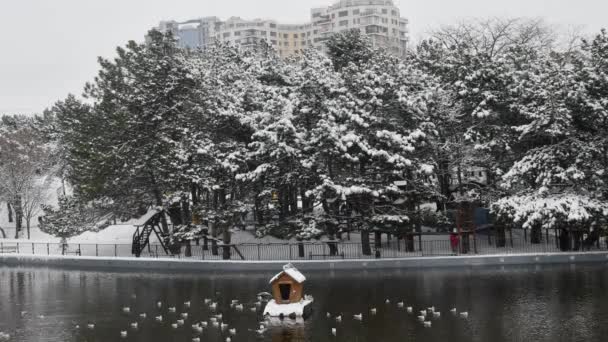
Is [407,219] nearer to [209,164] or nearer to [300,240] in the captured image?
[300,240]

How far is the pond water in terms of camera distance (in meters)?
25.8

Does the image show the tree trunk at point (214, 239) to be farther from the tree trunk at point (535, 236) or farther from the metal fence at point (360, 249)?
the tree trunk at point (535, 236)

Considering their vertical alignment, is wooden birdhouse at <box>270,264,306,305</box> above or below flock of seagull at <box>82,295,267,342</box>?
above

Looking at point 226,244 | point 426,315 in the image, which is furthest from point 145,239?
point 426,315

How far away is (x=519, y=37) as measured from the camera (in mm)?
68688

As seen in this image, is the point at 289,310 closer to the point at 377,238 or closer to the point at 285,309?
the point at 285,309

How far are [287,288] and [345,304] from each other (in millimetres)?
2913

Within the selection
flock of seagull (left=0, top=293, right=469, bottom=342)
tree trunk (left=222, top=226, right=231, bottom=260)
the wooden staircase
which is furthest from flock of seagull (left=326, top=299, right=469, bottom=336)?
the wooden staircase

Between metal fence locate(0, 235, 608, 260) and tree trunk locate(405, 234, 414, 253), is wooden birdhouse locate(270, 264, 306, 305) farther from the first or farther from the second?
tree trunk locate(405, 234, 414, 253)

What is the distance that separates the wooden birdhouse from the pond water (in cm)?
116

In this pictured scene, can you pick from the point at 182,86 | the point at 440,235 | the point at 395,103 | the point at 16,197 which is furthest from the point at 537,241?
the point at 16,197

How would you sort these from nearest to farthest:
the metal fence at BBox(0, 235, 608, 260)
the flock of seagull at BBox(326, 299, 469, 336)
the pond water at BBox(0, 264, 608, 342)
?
the pond water at BBox(0, 264, 608, 342), the flock of seagull at BBox(326, 299, 469, 336), the metal fence at BBox(0, 235, 608, 260)

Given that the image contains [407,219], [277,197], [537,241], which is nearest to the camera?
[407,219]

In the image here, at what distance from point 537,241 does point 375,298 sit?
58.9ft
